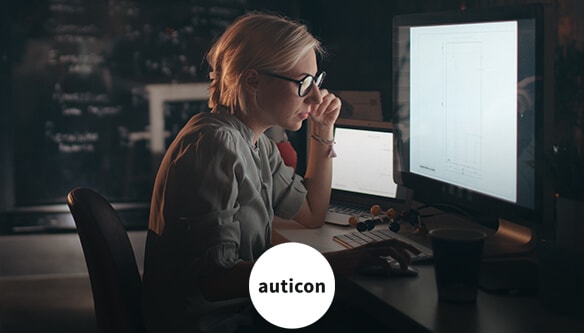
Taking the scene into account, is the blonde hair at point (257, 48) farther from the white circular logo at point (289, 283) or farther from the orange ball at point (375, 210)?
the orange ball at point (375, 210)

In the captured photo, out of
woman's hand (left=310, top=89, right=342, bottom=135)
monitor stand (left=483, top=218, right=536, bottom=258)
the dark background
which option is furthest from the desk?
the dark background

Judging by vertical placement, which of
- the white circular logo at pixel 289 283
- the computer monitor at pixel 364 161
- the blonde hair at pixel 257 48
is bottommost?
the white circular logo at pixel 289 283

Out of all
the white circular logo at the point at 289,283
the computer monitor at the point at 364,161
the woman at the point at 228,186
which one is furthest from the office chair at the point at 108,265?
the computer monitor at the point at 364,161

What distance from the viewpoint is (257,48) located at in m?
1.66

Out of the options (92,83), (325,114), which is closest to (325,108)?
(325,114)

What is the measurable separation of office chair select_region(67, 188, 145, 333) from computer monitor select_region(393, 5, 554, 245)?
2.35ft

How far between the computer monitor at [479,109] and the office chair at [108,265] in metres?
0.72

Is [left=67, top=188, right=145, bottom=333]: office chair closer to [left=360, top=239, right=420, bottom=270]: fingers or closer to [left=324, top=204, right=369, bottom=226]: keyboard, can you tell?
[left=360, top=239, right=420, bottom=270]: fingers

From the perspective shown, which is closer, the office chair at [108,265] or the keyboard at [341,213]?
the office chair at [108,265]

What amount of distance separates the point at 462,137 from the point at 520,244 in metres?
0.26

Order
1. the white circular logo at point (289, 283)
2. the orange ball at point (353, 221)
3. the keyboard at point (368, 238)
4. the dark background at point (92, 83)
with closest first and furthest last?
the white circular logo at point (289, 283)
the keyboard at point (368, 238)
the orange ball at point (353, 221)
the dark background at point (92, 83)

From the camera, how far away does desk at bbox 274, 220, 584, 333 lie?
1172 mm

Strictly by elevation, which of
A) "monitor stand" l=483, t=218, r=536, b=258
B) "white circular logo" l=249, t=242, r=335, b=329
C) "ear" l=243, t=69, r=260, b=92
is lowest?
"white circular logo" l=249, t=242, r=335, b=329

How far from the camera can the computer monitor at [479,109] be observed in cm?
140
